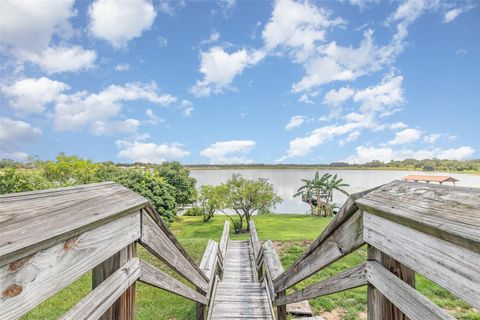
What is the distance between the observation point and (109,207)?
0.95m

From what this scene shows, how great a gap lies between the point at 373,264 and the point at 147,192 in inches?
663

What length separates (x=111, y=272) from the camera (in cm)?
106

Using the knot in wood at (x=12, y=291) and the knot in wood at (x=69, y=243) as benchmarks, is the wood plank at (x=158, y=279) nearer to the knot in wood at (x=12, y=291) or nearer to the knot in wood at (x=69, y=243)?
the knot in wood at (x=69, y=243)

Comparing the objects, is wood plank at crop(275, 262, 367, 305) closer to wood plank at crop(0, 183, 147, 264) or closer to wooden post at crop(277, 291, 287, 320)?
wood plank at crop(0, 183, 147, 264)

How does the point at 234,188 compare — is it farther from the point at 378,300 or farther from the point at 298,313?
the point at 378,300

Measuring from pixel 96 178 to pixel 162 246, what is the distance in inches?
956

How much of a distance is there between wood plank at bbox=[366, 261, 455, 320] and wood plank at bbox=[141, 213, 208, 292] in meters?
0.99

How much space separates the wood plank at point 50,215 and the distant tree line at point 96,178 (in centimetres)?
1353

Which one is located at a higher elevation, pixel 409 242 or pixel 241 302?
pixel 409 242

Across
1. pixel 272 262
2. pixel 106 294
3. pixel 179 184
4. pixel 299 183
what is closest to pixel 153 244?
pixel 106 294

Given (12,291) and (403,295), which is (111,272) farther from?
(403,295)

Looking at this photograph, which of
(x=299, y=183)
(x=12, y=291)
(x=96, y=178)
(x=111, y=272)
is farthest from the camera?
(x=299, y=183)

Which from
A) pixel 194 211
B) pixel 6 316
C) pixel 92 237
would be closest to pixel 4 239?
pixel 6 316

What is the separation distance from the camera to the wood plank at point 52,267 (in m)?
0.58
